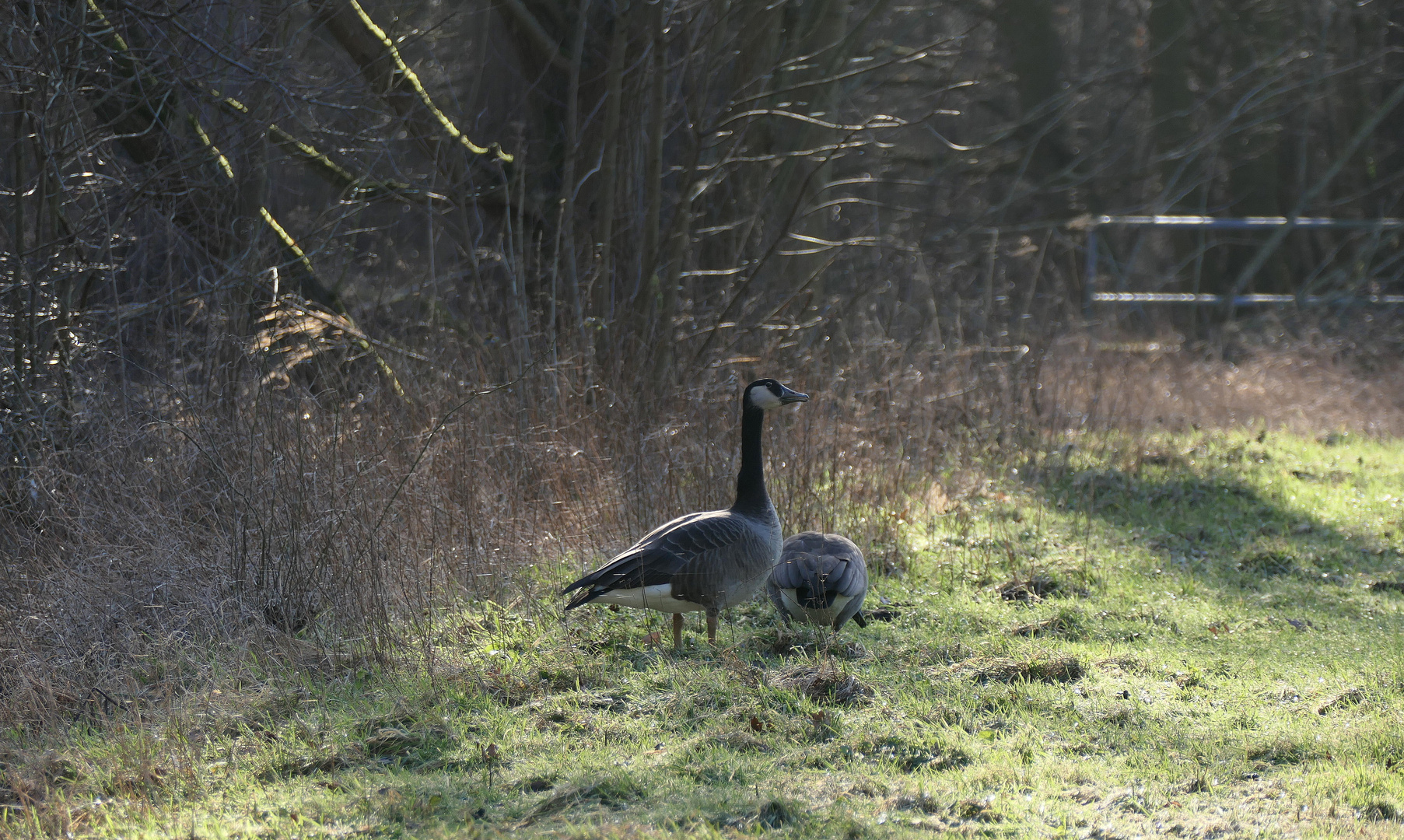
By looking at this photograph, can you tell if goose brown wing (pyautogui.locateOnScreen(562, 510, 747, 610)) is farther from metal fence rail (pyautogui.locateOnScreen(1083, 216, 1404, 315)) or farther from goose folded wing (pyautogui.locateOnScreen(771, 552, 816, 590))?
metal fence rail (pyautogui.locateOnScreen(1083, 216, 1404, 315))

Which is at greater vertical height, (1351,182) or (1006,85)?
(1006,85)

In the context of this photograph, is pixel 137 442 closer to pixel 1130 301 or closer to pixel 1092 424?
pixel 1092 424

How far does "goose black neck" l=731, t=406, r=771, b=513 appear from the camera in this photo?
6215 millimetres

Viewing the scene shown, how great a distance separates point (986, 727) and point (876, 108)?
16.2 metres

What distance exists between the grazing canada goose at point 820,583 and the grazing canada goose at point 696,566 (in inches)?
6.2

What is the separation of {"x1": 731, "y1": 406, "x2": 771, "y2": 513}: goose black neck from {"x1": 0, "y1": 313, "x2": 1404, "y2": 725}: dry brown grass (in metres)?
1.19

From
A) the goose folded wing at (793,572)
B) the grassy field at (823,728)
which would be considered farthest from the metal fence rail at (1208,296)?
the goose folded wing at (793,572)

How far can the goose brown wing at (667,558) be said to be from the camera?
5535 millimetres

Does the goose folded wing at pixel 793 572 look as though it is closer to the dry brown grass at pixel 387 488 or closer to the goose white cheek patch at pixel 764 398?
the goose white cheek patch at pixel 764 398

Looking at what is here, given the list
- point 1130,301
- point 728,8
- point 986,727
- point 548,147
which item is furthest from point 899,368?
point 1130,301

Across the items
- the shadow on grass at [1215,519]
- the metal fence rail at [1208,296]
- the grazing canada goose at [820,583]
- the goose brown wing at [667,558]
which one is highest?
the metal fence rail at [1208,296]

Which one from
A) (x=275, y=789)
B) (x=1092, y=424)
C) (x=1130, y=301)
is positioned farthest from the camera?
(x=1130, y=301)

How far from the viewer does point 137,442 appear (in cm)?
759

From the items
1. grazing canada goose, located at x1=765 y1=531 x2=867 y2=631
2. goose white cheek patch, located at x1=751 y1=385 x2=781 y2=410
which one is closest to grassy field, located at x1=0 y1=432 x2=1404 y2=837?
grazing canada goose, located at x1=765 y1=531 x2=867 y2=631
